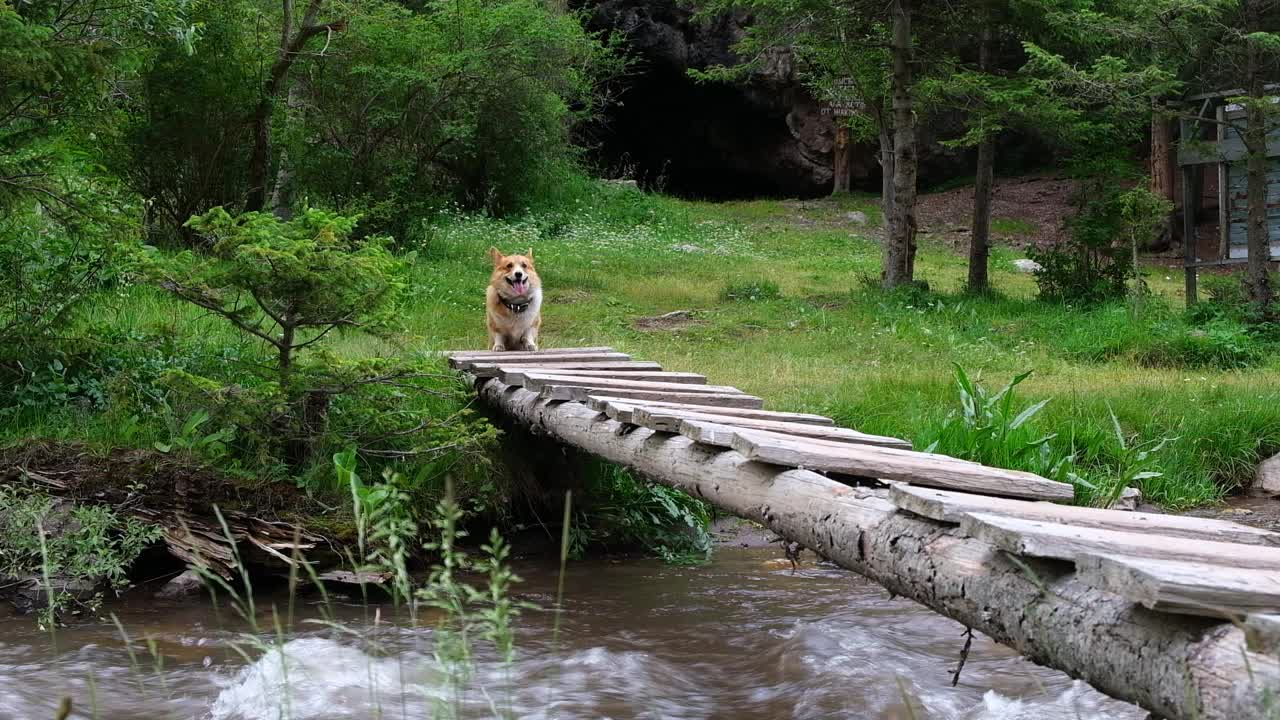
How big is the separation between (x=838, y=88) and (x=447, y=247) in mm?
7042

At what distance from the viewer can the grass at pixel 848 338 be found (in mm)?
8180

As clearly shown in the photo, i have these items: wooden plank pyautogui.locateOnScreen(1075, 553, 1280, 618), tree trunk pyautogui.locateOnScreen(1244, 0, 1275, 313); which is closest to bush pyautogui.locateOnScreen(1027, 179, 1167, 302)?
tree trunk pyautogui.locateOnScreen(1244, 0, 1275, 313)

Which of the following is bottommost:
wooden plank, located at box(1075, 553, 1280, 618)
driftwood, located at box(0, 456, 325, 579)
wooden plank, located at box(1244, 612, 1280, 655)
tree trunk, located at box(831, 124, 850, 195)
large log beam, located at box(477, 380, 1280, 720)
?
driftwood, located at box(0, 456, 325, 579)

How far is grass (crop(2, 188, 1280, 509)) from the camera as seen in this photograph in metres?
8.18

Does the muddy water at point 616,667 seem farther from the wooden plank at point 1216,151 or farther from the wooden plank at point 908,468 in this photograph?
the wooden plank at point 1216,151

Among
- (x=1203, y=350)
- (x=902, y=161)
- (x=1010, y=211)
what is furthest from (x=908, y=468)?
(x=1010, y=211)

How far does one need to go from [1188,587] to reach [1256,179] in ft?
39.2

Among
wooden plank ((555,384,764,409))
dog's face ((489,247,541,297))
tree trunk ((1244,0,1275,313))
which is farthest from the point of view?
tree trunk ((1244,0,1275,313))

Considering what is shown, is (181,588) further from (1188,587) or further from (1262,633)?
(1262,633)

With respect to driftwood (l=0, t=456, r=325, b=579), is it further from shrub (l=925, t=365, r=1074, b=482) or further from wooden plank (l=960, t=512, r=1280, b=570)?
wooden plank (l=960, t=512, r=1280, b=570)

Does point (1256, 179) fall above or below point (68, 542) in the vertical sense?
above

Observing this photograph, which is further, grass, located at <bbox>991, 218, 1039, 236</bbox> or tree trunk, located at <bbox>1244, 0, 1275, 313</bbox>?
grass, located at <bbox>991, 218, 1039, 236</bbox>

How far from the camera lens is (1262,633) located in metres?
1.72

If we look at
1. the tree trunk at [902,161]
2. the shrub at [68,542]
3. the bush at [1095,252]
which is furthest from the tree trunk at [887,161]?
the shrub at [68,542]
